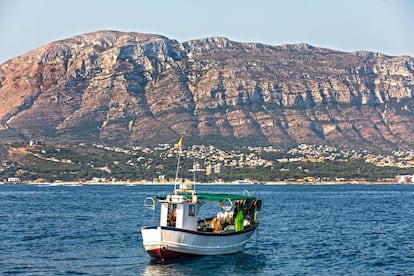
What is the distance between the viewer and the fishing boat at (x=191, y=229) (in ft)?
219

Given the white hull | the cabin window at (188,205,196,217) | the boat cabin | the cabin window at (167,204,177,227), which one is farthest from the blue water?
the cabin window at (188,205,196,217)

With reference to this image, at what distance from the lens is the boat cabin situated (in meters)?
69.3

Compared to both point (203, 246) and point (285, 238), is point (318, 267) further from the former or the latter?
point (285, 238)

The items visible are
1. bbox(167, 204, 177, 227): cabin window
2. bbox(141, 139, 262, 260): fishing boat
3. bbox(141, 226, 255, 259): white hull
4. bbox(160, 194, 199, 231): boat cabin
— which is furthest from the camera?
bbox(167, 204, 177, 227): cabin window

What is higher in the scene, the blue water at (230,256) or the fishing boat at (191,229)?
the fishing boat at (191,229)

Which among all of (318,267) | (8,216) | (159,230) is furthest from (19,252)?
(8,216)

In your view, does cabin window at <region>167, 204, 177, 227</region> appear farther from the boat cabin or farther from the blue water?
the blue water

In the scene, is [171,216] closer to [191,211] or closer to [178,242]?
[191,211]

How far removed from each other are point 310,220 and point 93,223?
30.1 metres

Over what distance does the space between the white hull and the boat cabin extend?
5.71ft

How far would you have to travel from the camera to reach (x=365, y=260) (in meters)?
71.4

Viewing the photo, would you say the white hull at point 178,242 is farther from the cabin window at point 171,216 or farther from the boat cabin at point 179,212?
the cabin window at point 171,216

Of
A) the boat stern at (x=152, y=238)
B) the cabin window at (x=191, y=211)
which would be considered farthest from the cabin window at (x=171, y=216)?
the boat stern at (x=152, y=238)

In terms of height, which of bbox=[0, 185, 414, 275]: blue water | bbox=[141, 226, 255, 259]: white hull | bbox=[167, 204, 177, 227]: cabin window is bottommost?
bbox=[0, 185, 414, 275]: blue water
